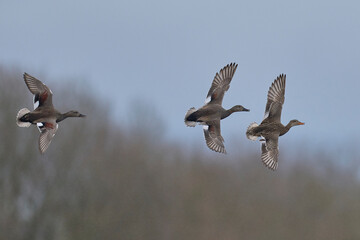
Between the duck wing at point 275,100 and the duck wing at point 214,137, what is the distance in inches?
58.0

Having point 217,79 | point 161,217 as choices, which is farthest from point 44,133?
point 161,217

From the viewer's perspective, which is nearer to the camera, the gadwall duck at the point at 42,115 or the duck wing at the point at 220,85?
the gadwall duck at the point at 42,115

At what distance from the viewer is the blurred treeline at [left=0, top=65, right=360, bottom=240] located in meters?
55.7

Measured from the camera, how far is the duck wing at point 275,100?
67.3ft

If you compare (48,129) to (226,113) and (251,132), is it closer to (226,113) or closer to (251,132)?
(226,113)

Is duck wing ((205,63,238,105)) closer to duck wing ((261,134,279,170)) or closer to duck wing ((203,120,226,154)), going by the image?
duck wing ((203,120,226,154))

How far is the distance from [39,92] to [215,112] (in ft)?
12.2

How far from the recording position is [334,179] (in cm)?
7950

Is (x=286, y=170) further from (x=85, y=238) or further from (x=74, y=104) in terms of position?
(x=74, y=104)

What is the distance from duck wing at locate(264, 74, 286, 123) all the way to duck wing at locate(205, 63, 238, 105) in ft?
4.09

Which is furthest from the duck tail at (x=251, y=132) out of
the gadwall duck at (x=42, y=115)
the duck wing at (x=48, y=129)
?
the duck wing at (x=48, y=129)

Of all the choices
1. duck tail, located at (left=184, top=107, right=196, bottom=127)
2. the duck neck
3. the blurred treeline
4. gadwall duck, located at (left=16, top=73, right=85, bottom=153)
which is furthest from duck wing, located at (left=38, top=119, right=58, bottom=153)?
the blurred treeline

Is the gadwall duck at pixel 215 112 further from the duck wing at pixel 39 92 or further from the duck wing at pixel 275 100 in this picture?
the duck wing at pixel 39 92

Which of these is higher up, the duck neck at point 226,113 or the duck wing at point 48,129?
the duck neck at point 226,113
